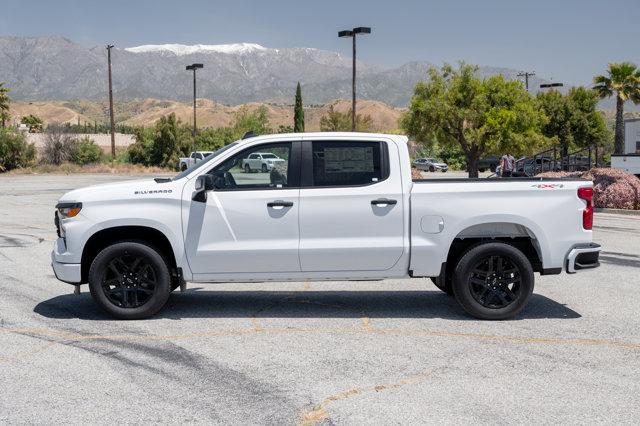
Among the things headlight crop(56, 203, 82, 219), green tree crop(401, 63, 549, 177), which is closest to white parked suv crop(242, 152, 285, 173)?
headlight crop(56, 203, 82, 219)

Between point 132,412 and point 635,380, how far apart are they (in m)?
3.89

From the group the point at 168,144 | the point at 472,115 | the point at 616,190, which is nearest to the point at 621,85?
the point at 472,115

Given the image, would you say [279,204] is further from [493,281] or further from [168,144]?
[168,144]

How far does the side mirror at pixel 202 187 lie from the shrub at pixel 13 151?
187 ft

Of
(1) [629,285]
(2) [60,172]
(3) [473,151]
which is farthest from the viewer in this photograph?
(2) [60,172]

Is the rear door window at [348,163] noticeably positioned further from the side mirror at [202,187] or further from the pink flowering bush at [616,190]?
the pink flowering bush at [616,190]

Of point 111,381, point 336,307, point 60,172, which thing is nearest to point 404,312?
point 336,307

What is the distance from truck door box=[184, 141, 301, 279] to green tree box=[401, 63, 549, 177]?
113 feet

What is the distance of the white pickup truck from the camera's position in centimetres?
752

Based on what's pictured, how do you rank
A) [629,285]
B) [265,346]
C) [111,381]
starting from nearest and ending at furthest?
[111,381] → [265,346] → [629,285]

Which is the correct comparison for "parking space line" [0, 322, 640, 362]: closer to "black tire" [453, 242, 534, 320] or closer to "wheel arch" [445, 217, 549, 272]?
"black tire" [453, 242, 534, 320]

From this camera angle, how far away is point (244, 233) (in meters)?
7.54

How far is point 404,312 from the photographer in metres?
8.15

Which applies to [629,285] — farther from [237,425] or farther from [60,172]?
[60,172]
